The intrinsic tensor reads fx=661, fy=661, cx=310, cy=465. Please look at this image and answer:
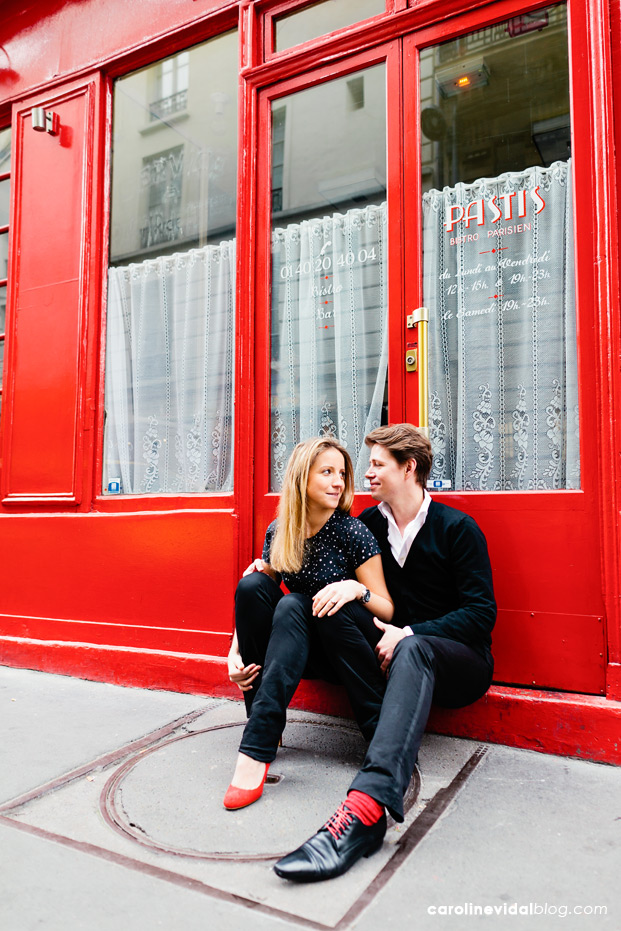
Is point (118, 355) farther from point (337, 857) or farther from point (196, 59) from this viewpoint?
point (337, 857)

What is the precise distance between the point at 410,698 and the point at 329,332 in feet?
6.72

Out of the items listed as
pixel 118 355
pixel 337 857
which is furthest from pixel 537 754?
pixel 118 355

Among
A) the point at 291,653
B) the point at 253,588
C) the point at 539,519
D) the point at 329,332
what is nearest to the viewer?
the point at 291,653

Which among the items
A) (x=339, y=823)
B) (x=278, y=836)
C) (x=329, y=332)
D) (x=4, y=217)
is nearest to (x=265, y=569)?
(x=278, y=836)

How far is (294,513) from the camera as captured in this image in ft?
8.50

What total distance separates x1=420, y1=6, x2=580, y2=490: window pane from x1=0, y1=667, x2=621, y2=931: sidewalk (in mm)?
1239

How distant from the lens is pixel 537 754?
8.38 feet

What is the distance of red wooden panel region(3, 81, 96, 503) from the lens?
421 centimetres

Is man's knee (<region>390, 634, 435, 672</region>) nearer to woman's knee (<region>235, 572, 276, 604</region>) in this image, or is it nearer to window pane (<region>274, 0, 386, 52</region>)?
woman's knee (<region>235, 572, 276, 604</region>)

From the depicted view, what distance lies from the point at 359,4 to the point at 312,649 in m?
3.27

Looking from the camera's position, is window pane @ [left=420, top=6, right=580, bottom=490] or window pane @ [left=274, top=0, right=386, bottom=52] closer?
window pane @ [left=420, top=6, right=580, bottom=490]

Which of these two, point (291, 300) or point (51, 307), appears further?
point (51, 307)

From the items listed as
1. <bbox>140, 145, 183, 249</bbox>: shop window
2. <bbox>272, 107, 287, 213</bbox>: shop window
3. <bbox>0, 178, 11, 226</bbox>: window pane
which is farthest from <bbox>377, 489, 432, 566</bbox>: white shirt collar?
<bbox>0, 178, 11, 226</bbox>: window pane

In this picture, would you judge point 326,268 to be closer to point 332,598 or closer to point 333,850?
point 332,598
